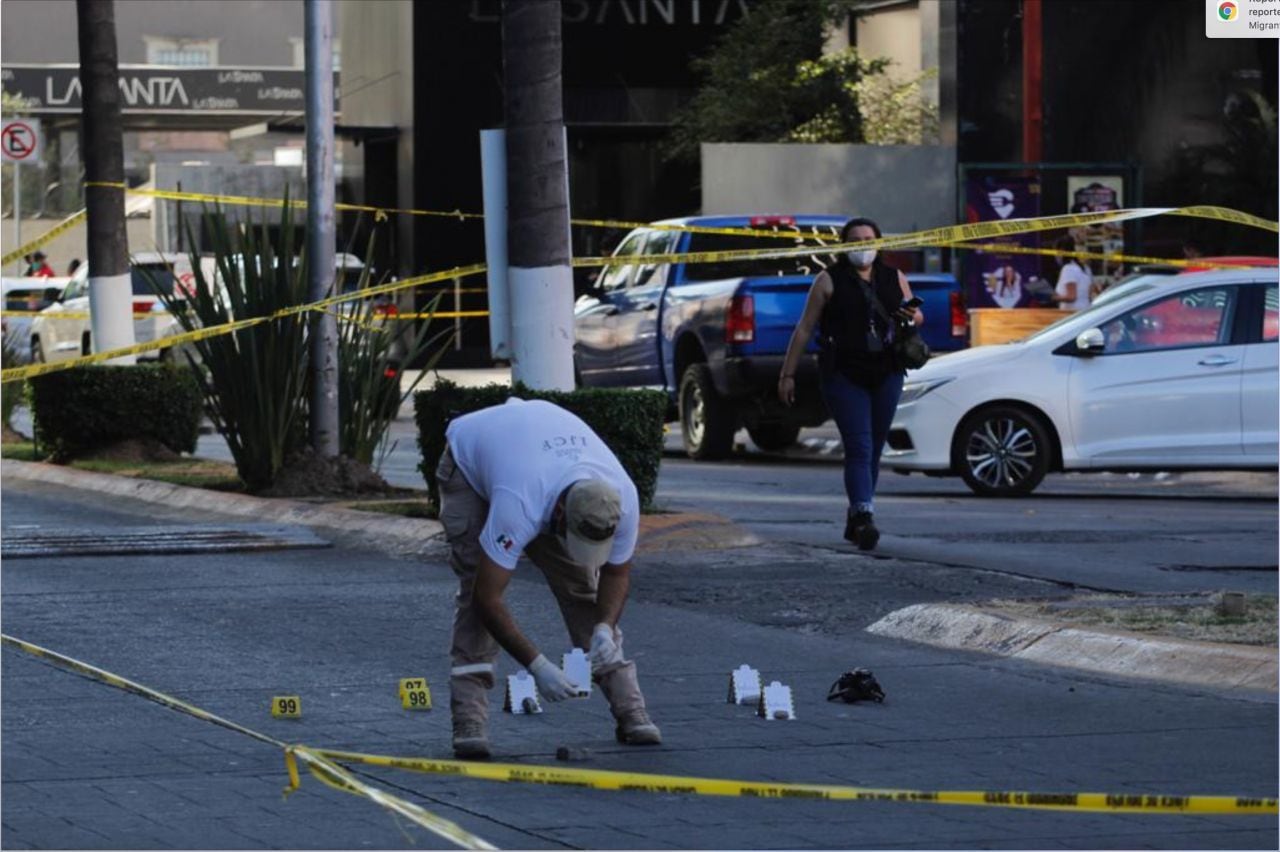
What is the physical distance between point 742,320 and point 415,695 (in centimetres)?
1164

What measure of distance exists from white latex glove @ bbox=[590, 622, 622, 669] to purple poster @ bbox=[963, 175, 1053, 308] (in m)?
20.9

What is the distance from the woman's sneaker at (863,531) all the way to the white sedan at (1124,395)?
4275 millimetres

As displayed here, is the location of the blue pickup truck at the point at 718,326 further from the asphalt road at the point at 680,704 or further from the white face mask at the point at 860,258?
the white face mask at the point at 860,258

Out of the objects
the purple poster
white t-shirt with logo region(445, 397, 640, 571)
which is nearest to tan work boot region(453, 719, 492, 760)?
white t-shirt with logo region(445, 397, 640, 571)

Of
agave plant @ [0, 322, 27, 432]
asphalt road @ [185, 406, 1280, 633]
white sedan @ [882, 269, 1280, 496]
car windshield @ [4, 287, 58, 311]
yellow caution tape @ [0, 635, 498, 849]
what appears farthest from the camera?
car windshield @ [4, 287, 58, 311]

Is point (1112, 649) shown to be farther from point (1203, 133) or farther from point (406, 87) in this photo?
point (406, 87)

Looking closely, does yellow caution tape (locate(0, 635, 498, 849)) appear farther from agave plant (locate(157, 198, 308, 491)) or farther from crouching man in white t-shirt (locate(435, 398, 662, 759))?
agave plant (locate(157, 198, 308, 491))

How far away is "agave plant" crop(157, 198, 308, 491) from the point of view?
1620 cm

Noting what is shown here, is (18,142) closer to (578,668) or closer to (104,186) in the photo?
(104,186)

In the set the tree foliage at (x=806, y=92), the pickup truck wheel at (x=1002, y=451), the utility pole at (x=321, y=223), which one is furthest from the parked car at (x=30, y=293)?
the pickup truck wheel at (x=1002, y=451)

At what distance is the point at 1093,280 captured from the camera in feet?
90.2

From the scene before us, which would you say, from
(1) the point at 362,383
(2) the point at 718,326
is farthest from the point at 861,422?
(2) the point at 718,326

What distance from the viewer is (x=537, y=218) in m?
13.5

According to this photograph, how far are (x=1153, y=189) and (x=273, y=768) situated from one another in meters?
26.7
